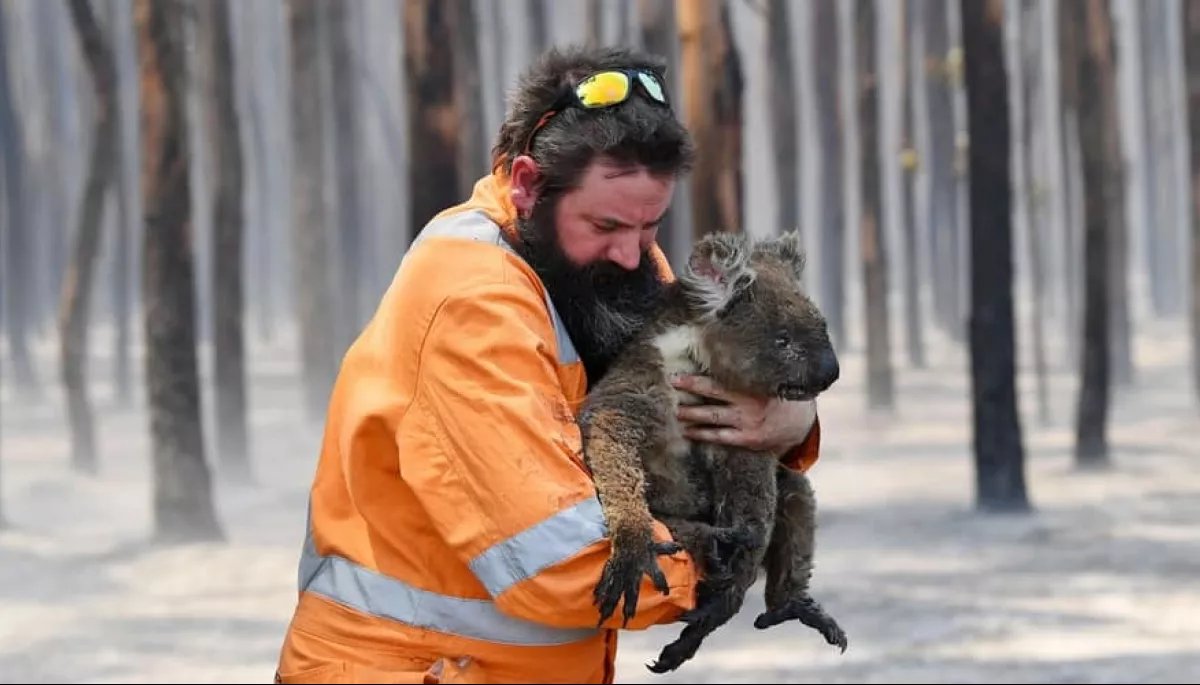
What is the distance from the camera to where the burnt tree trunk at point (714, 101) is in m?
10.1

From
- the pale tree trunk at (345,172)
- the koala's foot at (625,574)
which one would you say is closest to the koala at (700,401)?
the koala's foot at (625,574)

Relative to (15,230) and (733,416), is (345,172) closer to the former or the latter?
(15,230)

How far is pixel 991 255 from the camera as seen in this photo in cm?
1138

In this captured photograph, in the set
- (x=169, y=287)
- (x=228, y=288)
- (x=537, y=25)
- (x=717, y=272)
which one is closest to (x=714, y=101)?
(x=169, y=287)

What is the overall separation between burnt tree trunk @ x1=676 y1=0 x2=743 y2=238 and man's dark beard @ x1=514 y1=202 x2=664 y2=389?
24.6ft

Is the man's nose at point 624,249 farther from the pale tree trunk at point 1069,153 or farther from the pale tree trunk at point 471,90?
the pale tree trunk at point 471,90

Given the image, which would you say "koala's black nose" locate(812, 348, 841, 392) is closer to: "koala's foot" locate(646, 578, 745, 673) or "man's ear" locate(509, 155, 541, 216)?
"koala's foot" locate(646, 578, 745, 673)

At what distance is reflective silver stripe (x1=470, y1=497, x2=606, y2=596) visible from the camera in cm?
224

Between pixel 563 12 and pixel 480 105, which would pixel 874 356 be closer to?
pixel 480 105

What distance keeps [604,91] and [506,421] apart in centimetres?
50

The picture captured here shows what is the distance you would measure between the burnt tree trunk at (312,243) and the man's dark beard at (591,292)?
52.4 feet

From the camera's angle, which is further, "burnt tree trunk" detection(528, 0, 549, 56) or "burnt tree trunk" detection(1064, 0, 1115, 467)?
"burnt tree trunk" detection(528, 0, 549, 56)

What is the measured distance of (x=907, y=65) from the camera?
73.2 feet

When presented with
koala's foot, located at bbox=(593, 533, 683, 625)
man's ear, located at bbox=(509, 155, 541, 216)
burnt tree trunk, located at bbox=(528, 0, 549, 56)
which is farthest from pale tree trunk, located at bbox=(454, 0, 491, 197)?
koala's foot, located at bbox=(593, 533, 683, 625)
